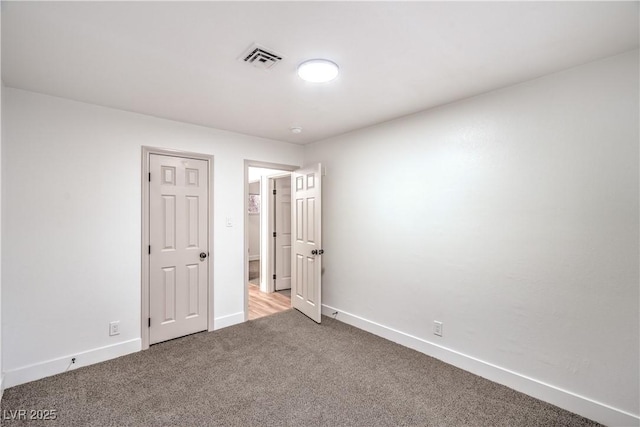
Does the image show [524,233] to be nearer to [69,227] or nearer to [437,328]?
[437,328]

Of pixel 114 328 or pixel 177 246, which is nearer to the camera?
pixel 114 328

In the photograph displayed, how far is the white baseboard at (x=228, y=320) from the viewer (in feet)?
11.5

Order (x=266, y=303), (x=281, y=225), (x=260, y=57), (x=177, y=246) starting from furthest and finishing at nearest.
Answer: (x=281, y=225), (x=266, y=303), (x=177, y=246), (x=260, y=57)

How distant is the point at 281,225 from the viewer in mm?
5230

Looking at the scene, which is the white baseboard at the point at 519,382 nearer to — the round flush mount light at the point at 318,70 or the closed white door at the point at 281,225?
the closed white door at the point at 281,225

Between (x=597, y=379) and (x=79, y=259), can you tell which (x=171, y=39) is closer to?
(x=79, y=259)

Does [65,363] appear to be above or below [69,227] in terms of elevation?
below

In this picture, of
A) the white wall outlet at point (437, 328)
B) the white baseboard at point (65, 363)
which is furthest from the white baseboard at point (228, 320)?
the white wall outlet at point (437, 328)

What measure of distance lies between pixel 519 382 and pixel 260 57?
306cm

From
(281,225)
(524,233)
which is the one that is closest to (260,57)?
(524,233)

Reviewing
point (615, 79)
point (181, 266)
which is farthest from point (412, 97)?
point (181, 266)

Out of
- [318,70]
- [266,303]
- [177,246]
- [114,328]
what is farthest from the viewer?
[266,303]

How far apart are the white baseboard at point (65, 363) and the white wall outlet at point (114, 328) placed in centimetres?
11

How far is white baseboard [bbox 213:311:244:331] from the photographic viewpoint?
11.5 ft
